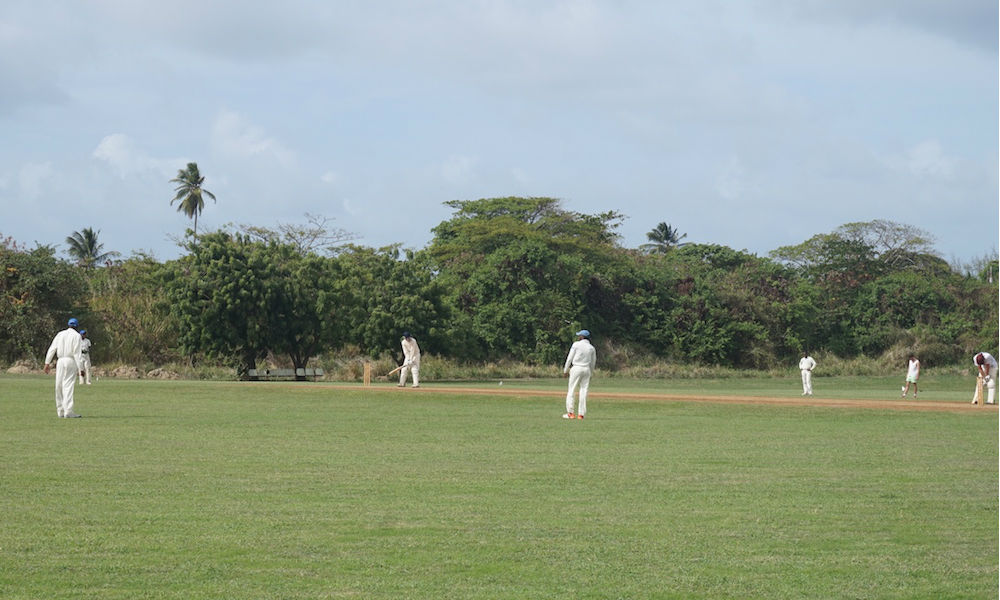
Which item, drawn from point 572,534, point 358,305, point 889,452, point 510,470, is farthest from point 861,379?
point 572,534

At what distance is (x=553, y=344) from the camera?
193ft

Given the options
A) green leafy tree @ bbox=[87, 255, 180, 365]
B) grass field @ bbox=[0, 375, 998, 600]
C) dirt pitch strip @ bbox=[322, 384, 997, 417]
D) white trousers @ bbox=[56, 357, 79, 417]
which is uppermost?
green leafy tree @ bbox=[87, 255, 180, 365]

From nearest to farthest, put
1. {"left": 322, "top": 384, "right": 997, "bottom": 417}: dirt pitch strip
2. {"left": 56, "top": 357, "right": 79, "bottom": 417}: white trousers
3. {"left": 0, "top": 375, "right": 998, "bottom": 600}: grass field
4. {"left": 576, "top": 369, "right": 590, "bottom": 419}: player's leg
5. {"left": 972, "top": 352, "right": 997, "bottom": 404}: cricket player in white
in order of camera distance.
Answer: {"left": 0, "top": 375, "right": 998, "bottom": 600}: grass field
{"left": 56, "top": 357, "right": 79, "bottom": 417}: white trousers
{"left": 576, "top": 369, "right": 590, "bottom": 419}: player's leg
{"left": 322, "top": 384, "right": 997, "bottom": 417}: dirt pitch strip
{"left": 972, "top": 352, "right": 997, "bottom": 404}: cricket player in white

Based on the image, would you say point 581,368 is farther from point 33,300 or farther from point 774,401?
point 33,300

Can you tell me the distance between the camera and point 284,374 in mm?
46281

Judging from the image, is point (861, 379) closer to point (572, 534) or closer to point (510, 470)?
point (510, 470)

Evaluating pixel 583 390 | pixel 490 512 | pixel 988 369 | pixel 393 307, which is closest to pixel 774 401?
pixel 988 369

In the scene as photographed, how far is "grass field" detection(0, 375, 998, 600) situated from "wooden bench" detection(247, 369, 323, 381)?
27266 mm

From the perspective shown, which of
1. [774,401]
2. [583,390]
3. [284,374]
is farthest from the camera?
[284,374]

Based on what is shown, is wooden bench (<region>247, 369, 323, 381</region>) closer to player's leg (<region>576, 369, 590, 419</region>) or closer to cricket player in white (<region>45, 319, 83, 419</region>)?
cricket player in white (<region>45, 319, 83, 419</region>)

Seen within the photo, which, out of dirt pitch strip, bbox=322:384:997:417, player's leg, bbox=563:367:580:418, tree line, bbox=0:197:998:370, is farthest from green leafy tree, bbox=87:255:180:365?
player's leg, bbox=563:367:580:418

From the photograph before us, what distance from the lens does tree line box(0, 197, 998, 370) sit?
46938mm

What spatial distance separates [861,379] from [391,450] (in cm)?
4410

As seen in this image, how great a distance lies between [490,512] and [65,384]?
1255 centimetres
